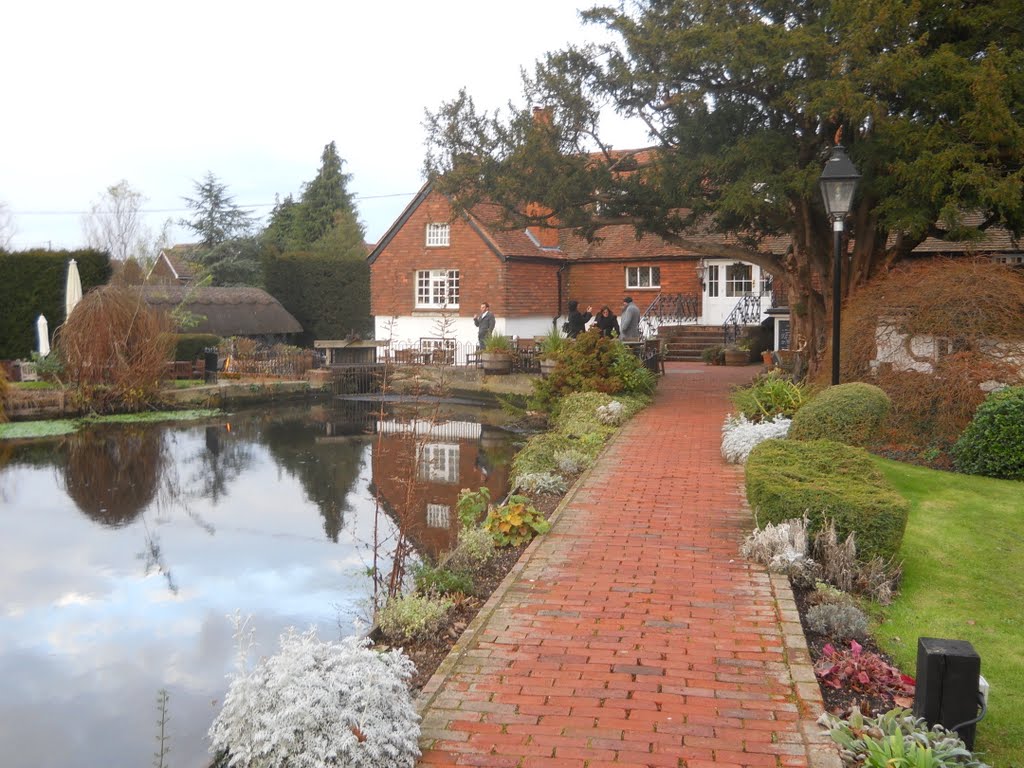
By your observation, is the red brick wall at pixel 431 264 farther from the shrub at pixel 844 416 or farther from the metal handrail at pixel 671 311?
the shrub at pixel 844 416

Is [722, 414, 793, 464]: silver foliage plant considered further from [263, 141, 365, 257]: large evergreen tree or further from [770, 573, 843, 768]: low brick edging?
[263, 141, 365, 257]: large evergreen tree

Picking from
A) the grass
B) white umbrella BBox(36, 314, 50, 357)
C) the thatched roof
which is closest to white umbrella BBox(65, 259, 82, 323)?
white umbrella BBox(36, 314, 50, 357)

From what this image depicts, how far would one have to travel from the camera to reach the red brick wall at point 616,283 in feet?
103

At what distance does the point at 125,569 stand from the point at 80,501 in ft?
12.5

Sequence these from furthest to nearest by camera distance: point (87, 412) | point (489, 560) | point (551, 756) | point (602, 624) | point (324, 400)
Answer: point (324, 400) → point (87, 412) → point (489, 560) → point (602, 624) → point (551, 756)

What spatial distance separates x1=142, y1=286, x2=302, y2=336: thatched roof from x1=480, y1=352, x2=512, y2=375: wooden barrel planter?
41.8ft

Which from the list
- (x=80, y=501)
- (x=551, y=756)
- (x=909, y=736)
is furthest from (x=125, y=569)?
(x=909, y=736)

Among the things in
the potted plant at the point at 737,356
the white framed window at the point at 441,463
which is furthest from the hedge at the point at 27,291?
the potted plant at the point at 737,356

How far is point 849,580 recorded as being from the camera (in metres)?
6.50

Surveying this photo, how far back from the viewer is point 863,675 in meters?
5.00

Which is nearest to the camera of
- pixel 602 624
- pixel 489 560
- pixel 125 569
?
pixel 602 624

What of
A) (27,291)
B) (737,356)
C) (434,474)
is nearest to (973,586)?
(434,474)

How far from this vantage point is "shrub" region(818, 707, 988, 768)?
3.97 metres

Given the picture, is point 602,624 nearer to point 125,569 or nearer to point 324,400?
point 125,569
